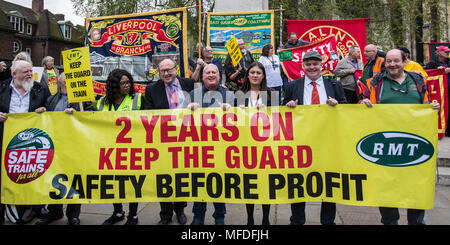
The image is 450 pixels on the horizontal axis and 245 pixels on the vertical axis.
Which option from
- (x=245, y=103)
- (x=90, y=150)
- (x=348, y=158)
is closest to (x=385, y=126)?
(x=348, y=158)

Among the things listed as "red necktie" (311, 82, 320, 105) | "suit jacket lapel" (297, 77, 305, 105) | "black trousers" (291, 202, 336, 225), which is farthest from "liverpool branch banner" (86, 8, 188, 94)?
"black trousers" (291, 202, 336, 225)

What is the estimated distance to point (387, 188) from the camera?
304 centimetres

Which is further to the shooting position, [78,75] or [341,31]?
[341,31]

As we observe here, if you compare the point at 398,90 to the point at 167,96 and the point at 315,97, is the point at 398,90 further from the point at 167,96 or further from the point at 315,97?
the point at 167,96

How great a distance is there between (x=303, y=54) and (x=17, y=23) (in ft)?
145

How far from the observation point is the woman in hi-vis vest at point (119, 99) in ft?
12.1

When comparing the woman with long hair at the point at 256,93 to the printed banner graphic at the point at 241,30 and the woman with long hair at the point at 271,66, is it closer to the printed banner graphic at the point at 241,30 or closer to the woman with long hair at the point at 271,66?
the woman with long hair at the point at 271,66

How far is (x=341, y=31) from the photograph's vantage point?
8.41 metres

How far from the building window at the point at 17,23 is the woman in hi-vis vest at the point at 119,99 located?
→ 148 ft

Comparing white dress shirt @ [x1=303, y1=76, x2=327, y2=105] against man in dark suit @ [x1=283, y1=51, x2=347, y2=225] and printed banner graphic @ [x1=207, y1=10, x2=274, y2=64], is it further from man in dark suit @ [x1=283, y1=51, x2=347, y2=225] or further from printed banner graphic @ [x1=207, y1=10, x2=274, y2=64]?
printed banner graphic @ [x1=207, y1=10, x2=274, y2=64]

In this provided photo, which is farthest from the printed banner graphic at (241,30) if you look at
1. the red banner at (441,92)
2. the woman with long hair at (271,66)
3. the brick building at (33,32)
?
the brick building at (33,32)

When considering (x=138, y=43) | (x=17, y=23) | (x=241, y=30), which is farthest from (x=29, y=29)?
(x=138, y=43)

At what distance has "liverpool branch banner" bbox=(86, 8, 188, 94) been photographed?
6.15 m

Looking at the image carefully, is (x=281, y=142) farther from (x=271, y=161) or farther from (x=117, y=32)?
(x=117, y=32)
